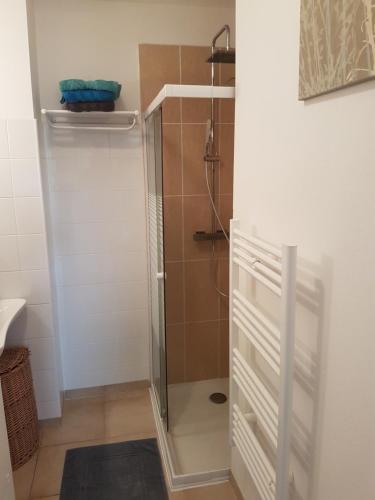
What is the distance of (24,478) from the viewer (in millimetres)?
2188

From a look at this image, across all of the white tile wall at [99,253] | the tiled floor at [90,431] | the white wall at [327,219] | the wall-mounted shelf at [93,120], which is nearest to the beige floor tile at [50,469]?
the tiled floor at [90,431]

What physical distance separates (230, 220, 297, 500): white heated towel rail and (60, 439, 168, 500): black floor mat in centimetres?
70

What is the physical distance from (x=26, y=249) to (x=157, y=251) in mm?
795

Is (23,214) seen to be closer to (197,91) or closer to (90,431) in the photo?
(197,91)

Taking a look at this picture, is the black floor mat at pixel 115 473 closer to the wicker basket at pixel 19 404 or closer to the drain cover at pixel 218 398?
the wicker basket at pixel 19 404

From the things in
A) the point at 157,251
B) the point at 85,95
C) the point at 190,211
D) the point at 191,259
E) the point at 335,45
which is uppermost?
the point at 85,95

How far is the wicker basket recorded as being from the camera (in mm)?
2207

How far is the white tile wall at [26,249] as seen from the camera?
2275mm

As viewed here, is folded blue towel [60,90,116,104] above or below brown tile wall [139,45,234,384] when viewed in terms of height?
above

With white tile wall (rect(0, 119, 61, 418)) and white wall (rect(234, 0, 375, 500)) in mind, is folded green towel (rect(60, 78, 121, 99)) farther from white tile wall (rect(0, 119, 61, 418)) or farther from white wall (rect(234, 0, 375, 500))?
white wall (rect(234, 0, 375, 500))

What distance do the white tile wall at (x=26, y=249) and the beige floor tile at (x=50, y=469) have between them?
35cm

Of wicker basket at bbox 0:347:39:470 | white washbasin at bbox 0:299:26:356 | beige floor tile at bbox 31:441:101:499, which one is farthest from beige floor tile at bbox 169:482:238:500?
white washbasin at bbox 0:299:26:356

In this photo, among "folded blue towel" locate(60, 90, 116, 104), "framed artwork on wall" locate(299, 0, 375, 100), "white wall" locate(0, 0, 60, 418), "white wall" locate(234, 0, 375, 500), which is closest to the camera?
"framed artwork on wall" locate(299, 0, 375, 100)

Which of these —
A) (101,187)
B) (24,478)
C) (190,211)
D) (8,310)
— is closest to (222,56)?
(190,211)
